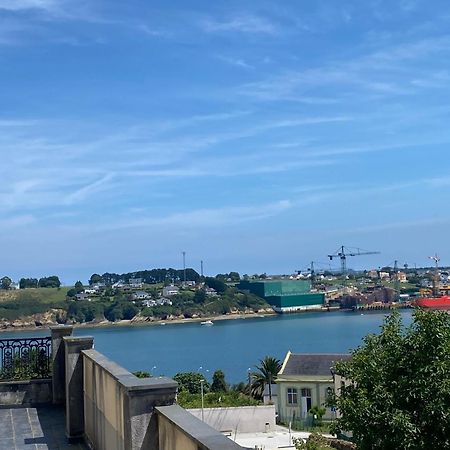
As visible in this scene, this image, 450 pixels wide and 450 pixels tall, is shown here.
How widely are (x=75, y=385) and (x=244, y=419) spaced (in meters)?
23.9

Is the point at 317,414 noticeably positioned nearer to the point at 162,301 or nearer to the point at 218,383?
the point at 218,383

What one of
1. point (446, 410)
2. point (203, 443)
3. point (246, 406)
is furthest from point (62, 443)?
point (246, 406)

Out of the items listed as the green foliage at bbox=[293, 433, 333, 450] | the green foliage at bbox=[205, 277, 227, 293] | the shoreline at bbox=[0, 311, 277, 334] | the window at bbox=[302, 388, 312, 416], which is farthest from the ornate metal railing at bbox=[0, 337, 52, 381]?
the green foliage at bbox=[205, 277, 227, 293]

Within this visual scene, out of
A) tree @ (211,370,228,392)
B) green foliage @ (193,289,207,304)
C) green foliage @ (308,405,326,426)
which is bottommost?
green foliage @ (308,405,326,426)

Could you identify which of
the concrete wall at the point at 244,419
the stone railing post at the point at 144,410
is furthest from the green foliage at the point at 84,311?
the stone railing post at the point at 144,410

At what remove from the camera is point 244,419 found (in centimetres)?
2969

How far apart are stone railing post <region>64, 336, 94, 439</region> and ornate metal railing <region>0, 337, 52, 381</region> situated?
1.30m

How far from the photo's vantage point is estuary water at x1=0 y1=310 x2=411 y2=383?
7000 cm

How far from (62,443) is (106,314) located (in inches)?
5397

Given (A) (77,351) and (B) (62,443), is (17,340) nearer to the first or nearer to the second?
(A) (77,351)

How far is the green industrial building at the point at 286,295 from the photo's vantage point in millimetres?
164875

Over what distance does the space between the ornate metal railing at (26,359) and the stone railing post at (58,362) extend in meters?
0.21

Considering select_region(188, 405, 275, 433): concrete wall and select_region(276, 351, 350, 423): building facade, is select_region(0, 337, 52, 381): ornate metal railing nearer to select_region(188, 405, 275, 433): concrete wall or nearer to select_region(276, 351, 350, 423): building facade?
select_region(188, 405, 275, 433): concrete wall

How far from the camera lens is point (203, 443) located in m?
2.84
